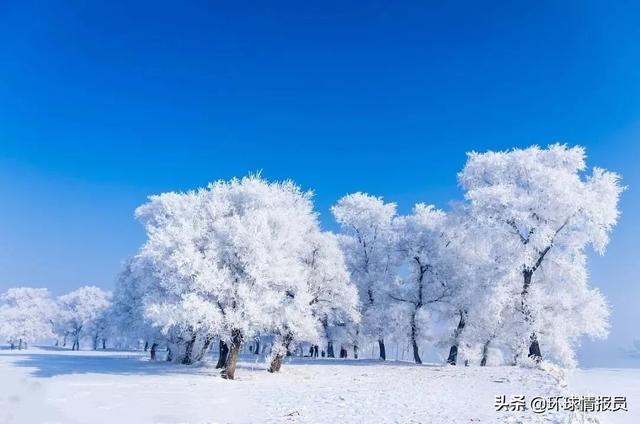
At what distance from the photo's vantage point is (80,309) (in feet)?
399

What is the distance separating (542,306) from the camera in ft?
108

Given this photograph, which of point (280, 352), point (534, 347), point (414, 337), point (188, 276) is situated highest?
point (188, 276)

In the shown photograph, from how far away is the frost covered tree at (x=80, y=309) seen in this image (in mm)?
120500

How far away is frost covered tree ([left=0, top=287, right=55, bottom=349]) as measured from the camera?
10831 cm

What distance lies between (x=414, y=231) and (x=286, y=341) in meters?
19.2

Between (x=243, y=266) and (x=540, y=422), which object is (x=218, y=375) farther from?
(x=540, y=422)

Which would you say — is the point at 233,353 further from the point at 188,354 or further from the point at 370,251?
the point at 370,251

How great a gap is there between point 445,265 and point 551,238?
43.8 feet

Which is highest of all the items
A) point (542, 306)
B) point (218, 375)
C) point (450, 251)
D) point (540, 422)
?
point (450, 251)

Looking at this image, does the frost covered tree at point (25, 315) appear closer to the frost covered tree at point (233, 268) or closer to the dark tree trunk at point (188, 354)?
the dark tree trunk at point (188, 354)

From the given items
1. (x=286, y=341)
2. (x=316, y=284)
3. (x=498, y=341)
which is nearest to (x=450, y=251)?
(x=498, y=341)

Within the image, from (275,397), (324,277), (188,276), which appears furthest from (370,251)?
(275,397)

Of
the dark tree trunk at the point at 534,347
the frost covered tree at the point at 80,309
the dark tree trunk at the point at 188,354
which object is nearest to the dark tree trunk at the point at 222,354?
the dark tree trunk at the point at 188,354

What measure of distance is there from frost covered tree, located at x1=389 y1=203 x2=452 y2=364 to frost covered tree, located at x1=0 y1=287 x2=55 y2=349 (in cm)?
10120
